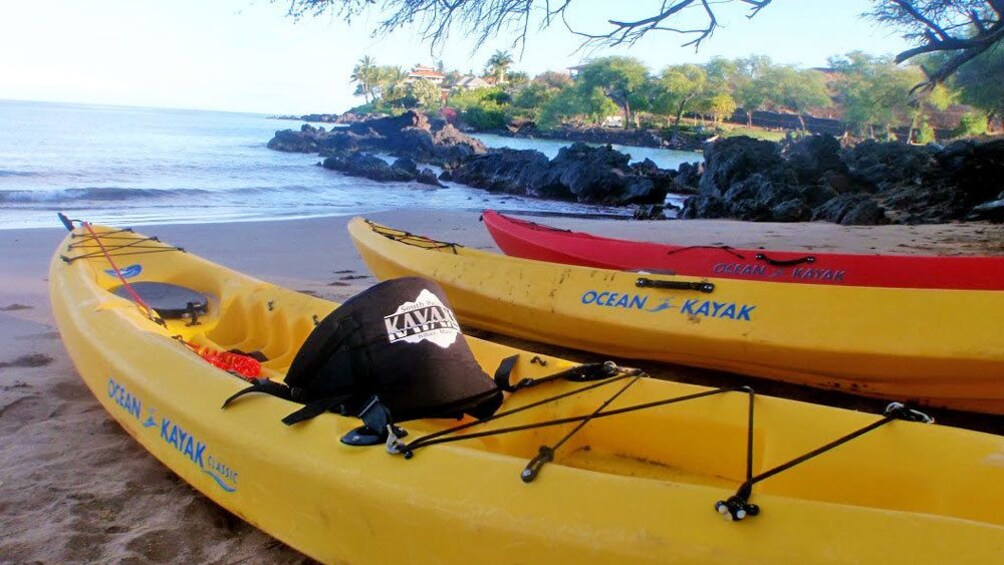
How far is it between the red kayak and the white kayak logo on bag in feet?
7.61

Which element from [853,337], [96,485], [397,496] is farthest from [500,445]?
[853,337]

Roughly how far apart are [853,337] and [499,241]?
3768 mm

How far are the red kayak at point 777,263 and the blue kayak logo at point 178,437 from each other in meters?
2.92

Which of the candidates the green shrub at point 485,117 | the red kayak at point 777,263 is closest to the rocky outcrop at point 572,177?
the red kayak at point 777,263

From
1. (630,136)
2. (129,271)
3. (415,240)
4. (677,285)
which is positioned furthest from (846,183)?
(630,136)

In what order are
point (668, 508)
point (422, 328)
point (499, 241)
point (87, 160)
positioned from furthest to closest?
1. point (87, 160)
2. point (499, 241)
3. point (422, 328)
4. point (668, 508)

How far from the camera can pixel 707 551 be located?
1.41 metres

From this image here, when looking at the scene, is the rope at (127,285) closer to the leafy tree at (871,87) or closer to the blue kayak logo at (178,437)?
the blue kayak logo at (178,437)

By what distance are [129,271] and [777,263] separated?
4.12 metres

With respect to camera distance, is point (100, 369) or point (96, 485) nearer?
point (96, 485)

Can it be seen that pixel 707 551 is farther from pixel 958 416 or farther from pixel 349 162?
pixel 349 162

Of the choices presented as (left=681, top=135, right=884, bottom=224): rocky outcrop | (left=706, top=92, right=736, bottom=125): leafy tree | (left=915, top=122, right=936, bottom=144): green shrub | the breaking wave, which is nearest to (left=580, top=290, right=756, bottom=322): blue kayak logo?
(left=681, top=135, right=884, bottom=224): rocky outcrop

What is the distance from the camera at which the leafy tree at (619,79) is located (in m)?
63.2

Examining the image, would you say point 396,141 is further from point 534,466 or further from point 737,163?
point 534,466
